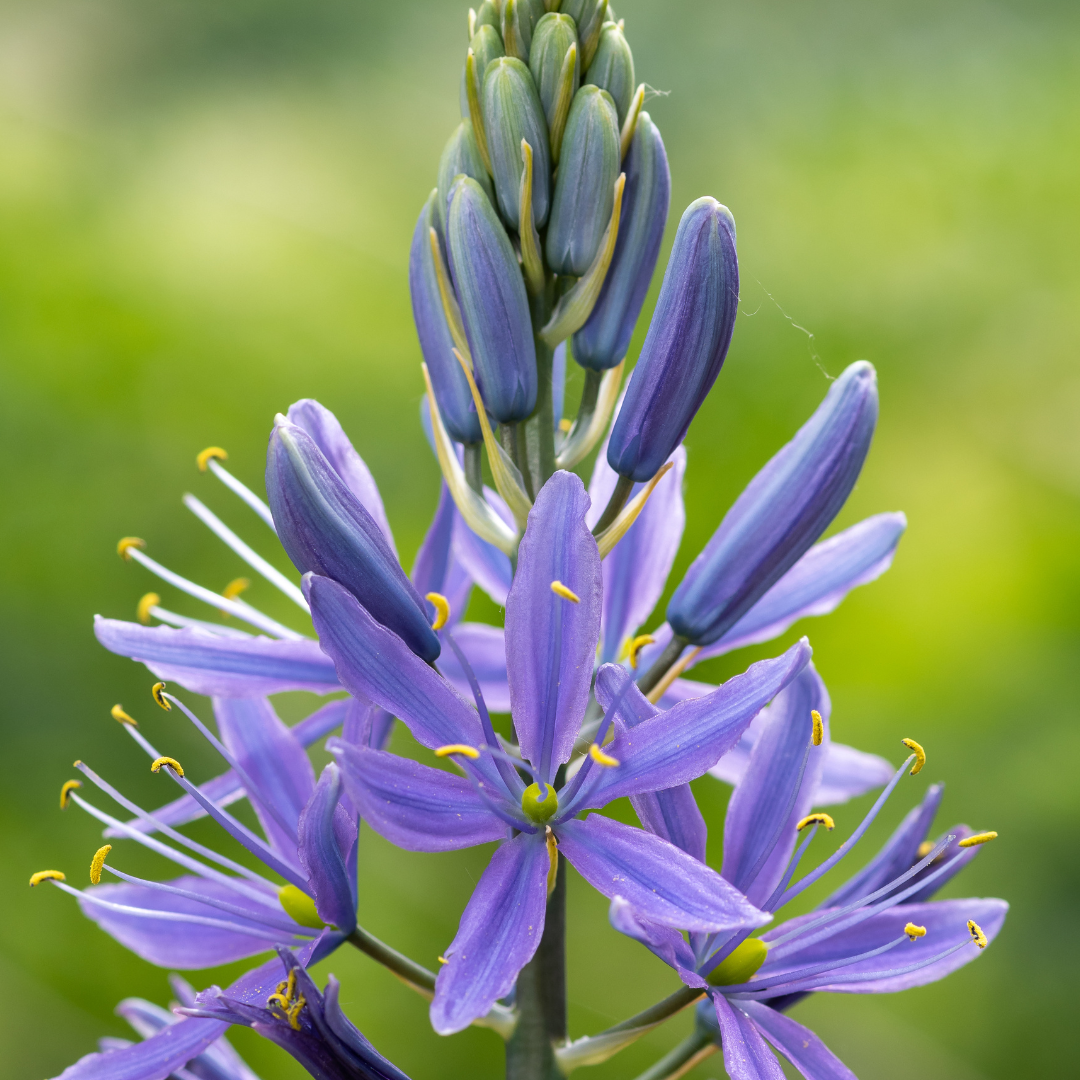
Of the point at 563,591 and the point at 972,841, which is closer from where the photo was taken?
the point at 563,591

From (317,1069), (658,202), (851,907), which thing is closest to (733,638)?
(851,907)

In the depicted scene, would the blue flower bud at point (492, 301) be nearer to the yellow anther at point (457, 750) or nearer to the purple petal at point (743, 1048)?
the yellow anther at point (457, 750)

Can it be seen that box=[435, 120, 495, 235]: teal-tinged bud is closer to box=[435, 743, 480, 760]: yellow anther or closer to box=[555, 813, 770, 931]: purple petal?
box=[435, 743, 480, 760]: yellow anther

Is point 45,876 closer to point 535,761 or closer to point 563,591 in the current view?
point 535,761

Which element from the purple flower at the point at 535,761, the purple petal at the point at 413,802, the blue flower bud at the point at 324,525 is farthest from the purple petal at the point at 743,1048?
the blue flower bud at the point at 324,525

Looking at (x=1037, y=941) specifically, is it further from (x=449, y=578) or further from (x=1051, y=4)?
(x=1051, y=4)

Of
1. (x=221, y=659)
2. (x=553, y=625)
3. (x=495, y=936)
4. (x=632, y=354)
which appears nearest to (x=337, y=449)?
(x=221, y=659)
